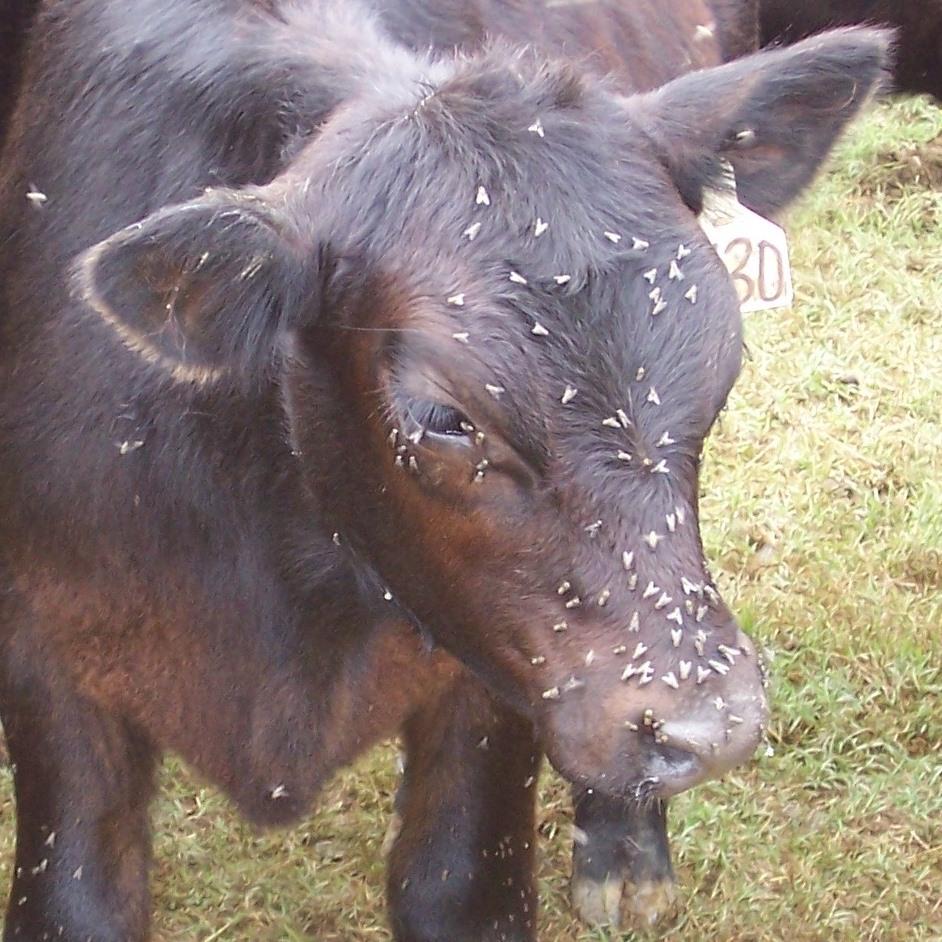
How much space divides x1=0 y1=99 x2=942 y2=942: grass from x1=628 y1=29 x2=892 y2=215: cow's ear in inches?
7.0

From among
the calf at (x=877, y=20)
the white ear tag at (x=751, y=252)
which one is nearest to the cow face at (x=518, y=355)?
the white ear tag at (x=751, y=252)

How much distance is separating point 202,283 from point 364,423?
1.00 feet

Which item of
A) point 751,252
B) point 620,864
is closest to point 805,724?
point 620,864

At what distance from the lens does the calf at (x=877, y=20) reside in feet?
15.4

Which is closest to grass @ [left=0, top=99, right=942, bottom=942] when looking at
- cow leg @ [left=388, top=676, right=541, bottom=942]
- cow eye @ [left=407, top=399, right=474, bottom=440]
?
cow leg @ [left=388, top=676, right=541, bottom=942]

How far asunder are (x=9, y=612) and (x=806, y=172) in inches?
61.4

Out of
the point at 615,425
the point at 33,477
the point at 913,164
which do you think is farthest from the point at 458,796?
the point at 913,164

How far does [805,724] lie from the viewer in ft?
13.4

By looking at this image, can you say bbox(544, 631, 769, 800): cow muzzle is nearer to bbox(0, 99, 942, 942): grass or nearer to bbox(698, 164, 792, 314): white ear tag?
bbox(698, 164, 792, 314): white ear tag

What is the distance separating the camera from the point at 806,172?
2.70 metres

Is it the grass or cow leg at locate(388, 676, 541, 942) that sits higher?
cow leg at locate(388, 676, 541, 942)

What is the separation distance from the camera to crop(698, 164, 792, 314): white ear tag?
9.06 ft

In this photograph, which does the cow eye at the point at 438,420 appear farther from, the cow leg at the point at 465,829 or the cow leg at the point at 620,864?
the cow leg at the point at 620,864

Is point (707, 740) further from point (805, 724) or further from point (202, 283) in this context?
point (805, 724)
